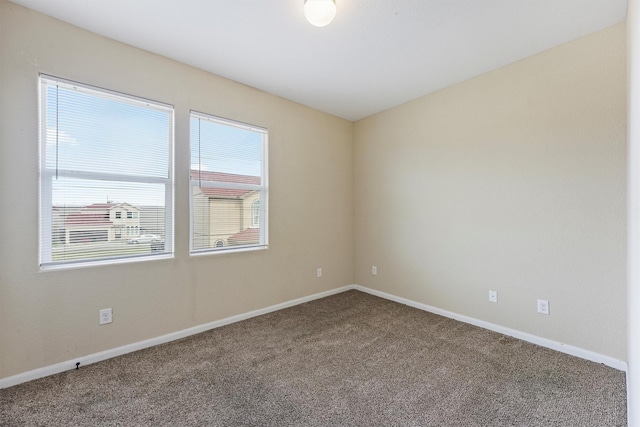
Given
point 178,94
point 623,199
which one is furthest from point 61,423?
Result: point 623,199

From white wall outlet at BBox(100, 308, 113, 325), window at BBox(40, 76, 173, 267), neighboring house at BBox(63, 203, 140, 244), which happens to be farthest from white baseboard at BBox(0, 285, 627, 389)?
neighboring house at BBox(63, 203, 140, 244)

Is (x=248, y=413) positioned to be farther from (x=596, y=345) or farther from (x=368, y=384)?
(x=596, y=345)

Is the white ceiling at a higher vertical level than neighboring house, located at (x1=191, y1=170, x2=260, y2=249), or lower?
higher

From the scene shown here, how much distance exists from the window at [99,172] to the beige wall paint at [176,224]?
79 mm

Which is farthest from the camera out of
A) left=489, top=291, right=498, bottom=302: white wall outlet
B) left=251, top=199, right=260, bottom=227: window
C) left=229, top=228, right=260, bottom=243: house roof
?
left=251, top=199, right=260, bottom=227: window

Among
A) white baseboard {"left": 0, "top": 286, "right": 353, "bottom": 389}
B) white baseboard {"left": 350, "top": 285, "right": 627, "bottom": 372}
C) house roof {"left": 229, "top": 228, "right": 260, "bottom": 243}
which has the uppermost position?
house roof {"left": 229, "top": 228, "right": 260, "bottom": 243}

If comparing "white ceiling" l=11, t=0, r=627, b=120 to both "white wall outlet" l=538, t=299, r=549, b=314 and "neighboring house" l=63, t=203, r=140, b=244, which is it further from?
"white wall outlet" l=538, t=299, r=549, b=314

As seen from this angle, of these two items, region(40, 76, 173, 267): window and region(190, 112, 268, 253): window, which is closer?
region(40, 76, 173, 267): window

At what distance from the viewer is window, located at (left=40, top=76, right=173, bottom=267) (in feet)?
6.68

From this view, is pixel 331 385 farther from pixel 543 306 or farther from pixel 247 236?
pixel 543 306

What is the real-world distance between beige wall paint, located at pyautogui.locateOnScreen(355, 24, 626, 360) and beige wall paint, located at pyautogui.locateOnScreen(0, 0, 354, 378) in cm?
111

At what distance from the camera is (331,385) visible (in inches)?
75.4

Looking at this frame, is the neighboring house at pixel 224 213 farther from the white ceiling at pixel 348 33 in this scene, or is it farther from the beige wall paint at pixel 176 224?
the white ceiling at pixel 348 33

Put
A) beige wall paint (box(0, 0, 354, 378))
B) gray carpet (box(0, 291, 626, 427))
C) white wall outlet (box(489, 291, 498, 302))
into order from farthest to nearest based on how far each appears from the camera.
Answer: white wall outlet (box(489, 291, 498, 302)) < beige wall paint (box(0, 0, 354, 378)) < gray carpet (box(0, 291, 626, 427))
